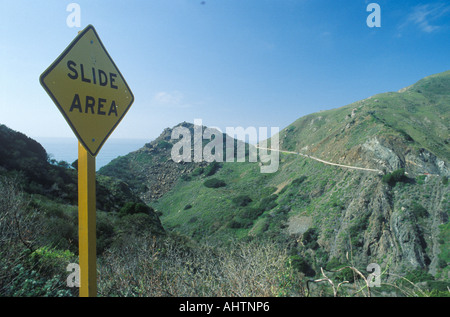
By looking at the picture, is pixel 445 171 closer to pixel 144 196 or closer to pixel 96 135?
pixel 96 135

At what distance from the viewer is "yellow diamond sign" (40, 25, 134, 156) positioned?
1675 mm

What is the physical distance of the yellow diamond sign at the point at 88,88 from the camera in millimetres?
1675

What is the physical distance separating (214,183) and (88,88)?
46.6 m

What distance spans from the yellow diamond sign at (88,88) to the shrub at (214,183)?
45.7 metres

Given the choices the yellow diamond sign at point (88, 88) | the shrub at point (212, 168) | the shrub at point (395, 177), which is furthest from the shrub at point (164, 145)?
the yellow diamond sign at point (88, 88)

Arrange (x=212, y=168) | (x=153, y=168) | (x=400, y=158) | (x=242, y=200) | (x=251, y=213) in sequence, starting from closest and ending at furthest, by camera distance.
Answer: (x=400, y=158), (x=251, y=213), (x=242, y=200), (x=212, y=168), (x=153, y=168)

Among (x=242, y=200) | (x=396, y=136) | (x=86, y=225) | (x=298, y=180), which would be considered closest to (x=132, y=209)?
(x=86, y=225)

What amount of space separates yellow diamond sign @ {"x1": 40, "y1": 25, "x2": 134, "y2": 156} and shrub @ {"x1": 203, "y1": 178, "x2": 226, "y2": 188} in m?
45.7

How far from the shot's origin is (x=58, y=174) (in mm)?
16438

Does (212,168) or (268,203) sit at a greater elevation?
(212,168)

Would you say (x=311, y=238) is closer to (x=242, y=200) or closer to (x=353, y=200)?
(x=353, y=200)

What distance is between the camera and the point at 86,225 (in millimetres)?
1696

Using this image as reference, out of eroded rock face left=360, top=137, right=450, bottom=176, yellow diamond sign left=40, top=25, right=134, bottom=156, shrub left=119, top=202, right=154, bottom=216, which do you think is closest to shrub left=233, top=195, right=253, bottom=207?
eroded rock face left=360, top=137, right=450, bottom=176

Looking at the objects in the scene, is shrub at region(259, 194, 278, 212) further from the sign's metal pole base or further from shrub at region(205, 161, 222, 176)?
the sign's metal pole base
